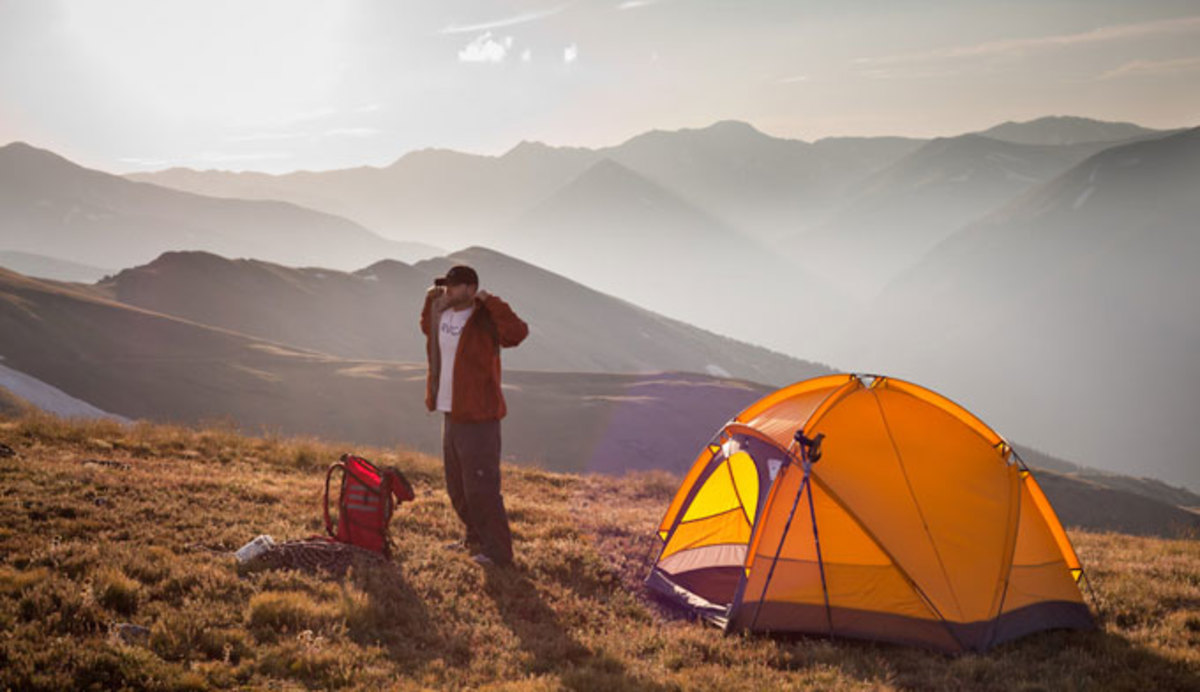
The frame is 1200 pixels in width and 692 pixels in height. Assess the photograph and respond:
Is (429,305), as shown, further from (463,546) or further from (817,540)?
(817,540)

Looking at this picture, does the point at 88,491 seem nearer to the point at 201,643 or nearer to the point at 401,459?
the point at 201,643

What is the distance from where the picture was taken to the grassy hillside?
5641mm

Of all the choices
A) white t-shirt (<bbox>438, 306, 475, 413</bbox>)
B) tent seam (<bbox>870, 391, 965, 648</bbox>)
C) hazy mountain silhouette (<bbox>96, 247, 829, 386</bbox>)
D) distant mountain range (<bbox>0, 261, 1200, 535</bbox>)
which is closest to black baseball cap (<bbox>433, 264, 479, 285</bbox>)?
white t-shirt (<bbox>438, 306, 475, 413</bbox>)

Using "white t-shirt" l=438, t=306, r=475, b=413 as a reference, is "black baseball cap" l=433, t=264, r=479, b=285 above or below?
above

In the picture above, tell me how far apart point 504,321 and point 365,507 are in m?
2.86

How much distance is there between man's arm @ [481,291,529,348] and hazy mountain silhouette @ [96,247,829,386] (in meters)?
88.4

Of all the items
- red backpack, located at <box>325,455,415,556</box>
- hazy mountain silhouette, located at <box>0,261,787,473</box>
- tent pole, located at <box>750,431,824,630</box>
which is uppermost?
tent pole, located at <box>750,431,824,630</box>

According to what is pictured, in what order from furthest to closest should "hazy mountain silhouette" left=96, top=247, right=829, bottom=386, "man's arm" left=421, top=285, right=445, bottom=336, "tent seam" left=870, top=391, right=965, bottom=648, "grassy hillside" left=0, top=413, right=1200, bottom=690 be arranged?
"hazy mountain silhouette" left=96, top=247, right=829, bottom=386
"man's arm" left=421, top=285, right=445, bottom=336
"tent seam" left=870, top=391, right=965, bottom=648
"grassy hillside" left=0, top=413, right=1200, bottom=690

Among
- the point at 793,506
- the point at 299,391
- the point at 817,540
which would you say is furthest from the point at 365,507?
the point at 299,391

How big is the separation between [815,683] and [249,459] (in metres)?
11.6

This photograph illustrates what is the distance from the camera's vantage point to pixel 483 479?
28.5 ft

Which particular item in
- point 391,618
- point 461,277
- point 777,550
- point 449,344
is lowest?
point 391,618

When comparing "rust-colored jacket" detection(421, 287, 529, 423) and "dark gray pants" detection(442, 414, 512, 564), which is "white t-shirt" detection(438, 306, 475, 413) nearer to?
"rust-colored jacket" detection(421, 287, 529, 423)

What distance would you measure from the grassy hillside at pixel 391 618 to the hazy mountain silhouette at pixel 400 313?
8669cm
